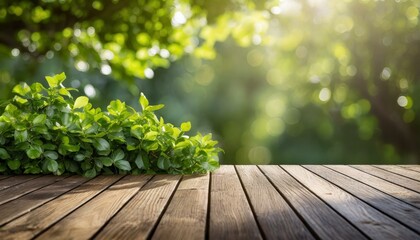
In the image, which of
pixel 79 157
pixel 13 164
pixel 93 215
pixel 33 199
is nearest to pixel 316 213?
pixel 93 215

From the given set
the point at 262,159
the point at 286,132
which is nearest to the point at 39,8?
the point at 286,132

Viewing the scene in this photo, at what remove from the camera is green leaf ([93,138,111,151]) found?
3.79 meters

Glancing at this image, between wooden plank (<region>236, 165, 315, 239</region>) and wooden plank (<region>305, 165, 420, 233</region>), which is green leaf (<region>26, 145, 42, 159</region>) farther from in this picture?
wooden plank (<region>305, 165, 420, 233</region>)

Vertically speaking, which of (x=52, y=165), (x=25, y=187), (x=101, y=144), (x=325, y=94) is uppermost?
(x=325, y=94)

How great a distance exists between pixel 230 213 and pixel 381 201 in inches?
34.9

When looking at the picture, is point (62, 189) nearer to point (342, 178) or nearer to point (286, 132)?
point (342, 178)

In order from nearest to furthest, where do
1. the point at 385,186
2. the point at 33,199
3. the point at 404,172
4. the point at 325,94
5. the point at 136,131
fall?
the point at 33,199 → the point at 385,186 → the point at 136,131 → the point at 404,172 → the point at 325,94

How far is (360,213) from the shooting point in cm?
241

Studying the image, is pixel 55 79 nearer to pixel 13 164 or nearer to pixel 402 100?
pixel 13 164

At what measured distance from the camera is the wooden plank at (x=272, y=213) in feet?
6.49

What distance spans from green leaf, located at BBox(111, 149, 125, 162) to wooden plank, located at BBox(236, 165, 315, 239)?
906 mm

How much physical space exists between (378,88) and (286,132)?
530 inches

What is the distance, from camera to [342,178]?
381cm

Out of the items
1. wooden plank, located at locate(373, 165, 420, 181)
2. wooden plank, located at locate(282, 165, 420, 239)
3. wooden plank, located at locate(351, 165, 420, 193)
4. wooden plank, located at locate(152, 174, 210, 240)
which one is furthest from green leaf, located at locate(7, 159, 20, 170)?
wooden plank, located at locate(373, 165, 420, 181)
